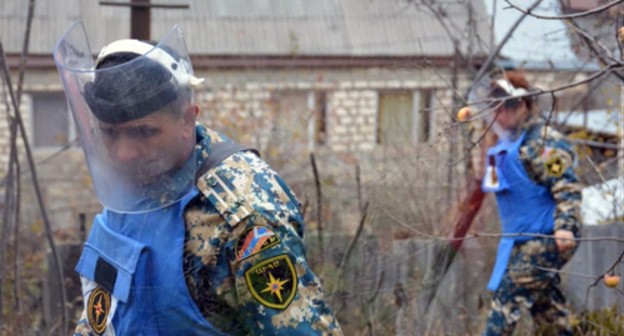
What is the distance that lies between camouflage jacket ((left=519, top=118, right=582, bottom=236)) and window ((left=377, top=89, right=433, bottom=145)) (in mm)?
1284

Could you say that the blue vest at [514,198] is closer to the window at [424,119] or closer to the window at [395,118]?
the window at [424,119]

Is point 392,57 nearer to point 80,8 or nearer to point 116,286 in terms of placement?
point 80,8

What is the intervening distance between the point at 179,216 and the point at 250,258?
283mm

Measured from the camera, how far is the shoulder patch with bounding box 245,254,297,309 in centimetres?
267

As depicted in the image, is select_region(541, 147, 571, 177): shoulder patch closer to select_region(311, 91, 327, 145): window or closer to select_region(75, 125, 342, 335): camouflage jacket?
select_region(75, 125, 342, 335): camouflage jacket

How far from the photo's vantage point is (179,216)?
2840 mm

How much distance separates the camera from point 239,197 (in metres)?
A: 2.76

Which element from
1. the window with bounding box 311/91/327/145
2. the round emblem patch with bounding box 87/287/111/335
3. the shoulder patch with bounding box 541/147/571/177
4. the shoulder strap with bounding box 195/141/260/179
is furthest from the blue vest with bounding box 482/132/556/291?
the window with bounding box 311/91/327/145

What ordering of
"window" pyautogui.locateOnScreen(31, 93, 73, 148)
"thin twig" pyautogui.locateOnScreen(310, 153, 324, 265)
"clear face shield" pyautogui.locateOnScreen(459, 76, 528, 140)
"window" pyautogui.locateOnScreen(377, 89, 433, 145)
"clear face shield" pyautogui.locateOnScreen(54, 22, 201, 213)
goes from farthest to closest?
"window" pyautogui.locateOnScreen(31, 93, 73, 148), "window" pyautogui.locateOnScreen(377, 89, 433, 145), "clear face shield" pyautogui.locateOnScreen(459, 76, 528, 140), "thin twig" pyautogui.locateOnScreen(310, 153, 324, 265), "clear face shield" pyautogui.locateOnScreen(54, 22, 201, 213)

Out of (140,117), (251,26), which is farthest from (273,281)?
(251,26)

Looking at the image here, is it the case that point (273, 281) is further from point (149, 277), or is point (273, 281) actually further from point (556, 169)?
point (556, 169)

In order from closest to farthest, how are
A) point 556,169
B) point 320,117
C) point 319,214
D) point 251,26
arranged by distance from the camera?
point 556,169 → point 319,214 → point 320,117 → point 251,26

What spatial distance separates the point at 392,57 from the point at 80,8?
4514 millimetres

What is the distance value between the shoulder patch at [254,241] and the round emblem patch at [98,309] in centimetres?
51
